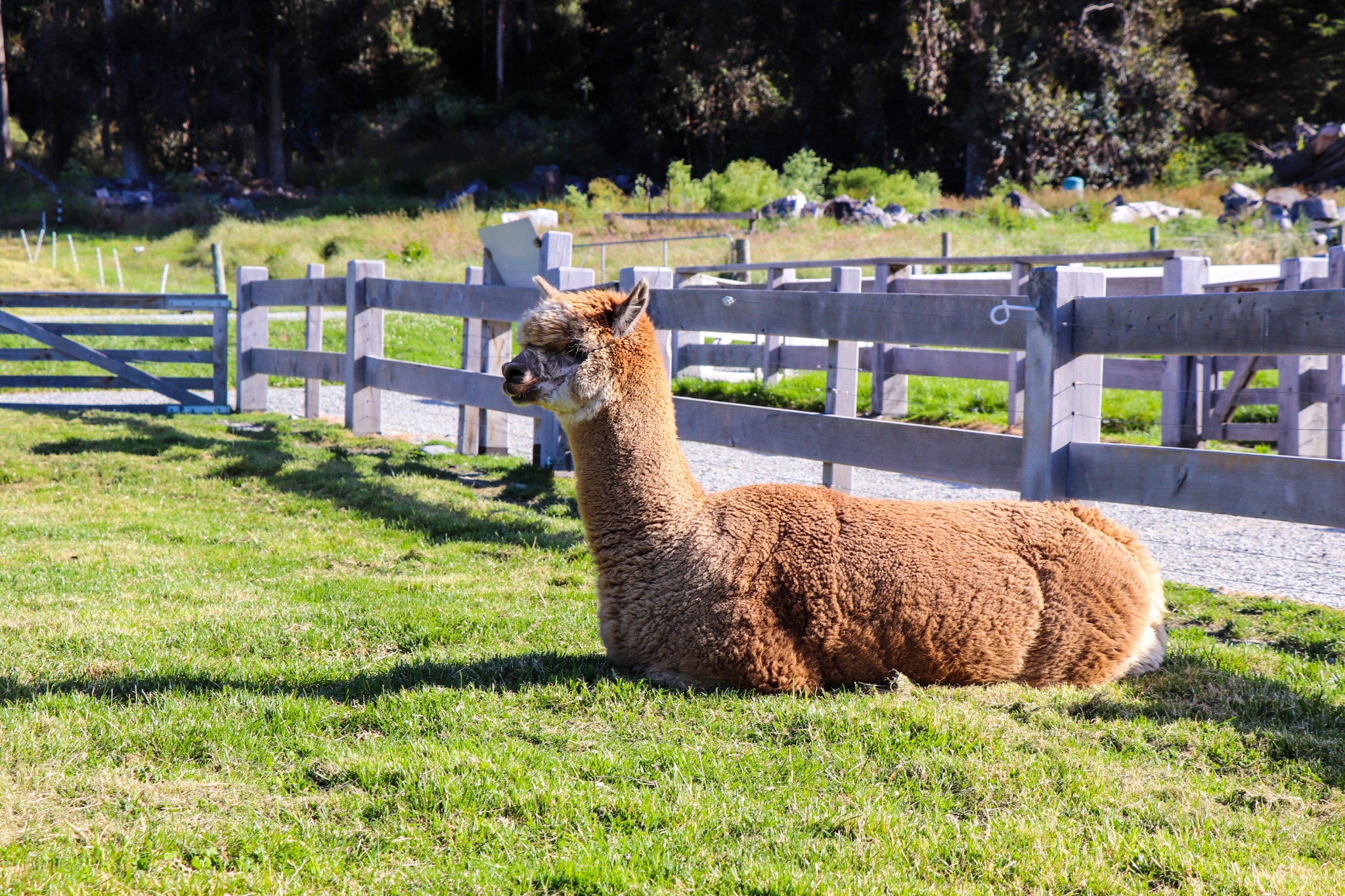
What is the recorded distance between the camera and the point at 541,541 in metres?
6.44

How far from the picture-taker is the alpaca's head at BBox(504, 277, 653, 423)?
3.80m

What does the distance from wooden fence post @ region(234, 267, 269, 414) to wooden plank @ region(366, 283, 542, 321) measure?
2.83m

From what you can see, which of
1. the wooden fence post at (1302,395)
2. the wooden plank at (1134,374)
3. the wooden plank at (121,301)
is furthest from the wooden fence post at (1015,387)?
the wooden plank at (121,301)

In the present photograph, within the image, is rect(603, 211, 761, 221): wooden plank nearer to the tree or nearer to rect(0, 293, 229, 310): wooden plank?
rect(0, 293, 229, 310): wooden plank

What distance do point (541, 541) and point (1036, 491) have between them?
2745 mm

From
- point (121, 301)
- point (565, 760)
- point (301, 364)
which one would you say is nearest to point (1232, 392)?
point (565, 760)

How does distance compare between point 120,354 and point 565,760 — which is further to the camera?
point 120,354

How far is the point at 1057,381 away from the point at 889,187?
103 ft

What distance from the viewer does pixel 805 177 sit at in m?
35.8

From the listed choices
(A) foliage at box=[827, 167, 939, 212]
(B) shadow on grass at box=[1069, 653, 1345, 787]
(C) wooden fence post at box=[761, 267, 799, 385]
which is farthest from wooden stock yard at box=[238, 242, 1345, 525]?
(A) foliage at box=[827, 167, 939, 212]

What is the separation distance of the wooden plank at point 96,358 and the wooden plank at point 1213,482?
33.7ft

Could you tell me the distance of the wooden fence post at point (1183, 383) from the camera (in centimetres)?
866

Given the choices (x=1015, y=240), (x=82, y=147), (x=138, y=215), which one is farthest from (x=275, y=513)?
(x=82, y=147)

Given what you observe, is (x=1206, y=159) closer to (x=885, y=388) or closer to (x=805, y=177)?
(x=805, y=177)
